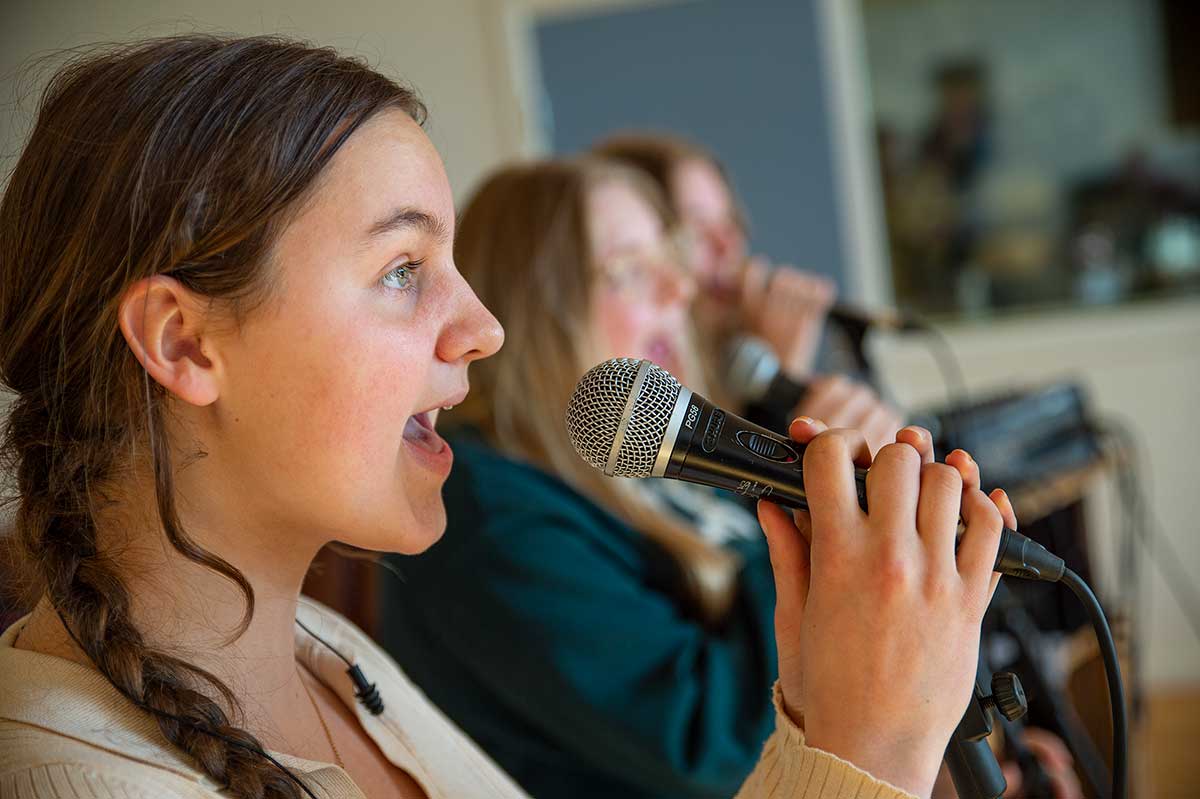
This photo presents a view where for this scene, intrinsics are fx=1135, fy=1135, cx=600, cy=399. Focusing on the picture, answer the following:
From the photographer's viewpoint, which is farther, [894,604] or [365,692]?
[365,692]

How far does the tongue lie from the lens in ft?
2.67

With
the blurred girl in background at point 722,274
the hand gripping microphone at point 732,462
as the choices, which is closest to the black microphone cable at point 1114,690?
the hand gripping microphone at point 732,462

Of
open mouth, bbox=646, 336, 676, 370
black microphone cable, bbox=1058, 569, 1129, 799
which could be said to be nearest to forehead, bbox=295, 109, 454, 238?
black microphone cable, bbox=1058, 569, 1129, 799

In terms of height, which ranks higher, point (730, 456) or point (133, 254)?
point (133, 254)

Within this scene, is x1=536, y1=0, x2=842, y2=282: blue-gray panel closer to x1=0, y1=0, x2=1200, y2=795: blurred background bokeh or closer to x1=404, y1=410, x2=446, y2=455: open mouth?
x1=0, y1=0, x2=1200, y2=795: blurred background bokeh

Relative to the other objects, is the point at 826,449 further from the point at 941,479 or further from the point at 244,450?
the point at 244,450

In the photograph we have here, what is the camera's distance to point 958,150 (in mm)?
3486

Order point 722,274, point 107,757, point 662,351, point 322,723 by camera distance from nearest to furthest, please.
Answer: point 107,757 < point 322,723 < point 662,351 < point 722,274

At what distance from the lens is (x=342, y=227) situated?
0.71 meters

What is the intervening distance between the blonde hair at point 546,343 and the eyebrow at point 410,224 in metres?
0.82

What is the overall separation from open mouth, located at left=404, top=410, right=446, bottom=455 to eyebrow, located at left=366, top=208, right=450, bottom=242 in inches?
5.4

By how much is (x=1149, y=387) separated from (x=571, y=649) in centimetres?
261

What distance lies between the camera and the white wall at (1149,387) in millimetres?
3338

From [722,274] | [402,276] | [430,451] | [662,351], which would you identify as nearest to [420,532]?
[430,451]
